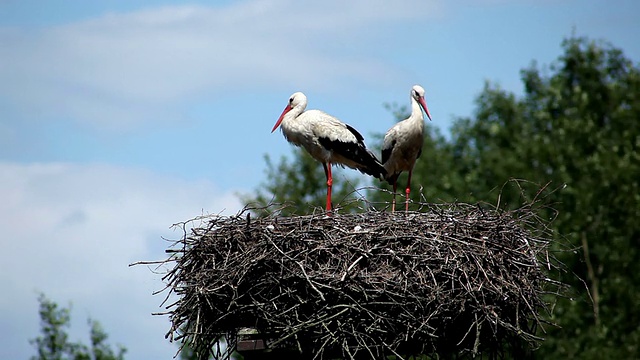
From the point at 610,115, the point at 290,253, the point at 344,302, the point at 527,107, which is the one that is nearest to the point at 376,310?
the point at 344,302

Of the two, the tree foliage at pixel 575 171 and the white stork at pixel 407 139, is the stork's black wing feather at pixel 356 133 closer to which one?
the white stork at pixel 407 139

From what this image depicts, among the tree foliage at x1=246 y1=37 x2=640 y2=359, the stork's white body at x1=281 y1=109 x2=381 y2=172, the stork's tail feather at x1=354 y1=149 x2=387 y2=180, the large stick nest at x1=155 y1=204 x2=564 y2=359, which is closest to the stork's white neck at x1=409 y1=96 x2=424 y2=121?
the stork's tail feather at x1=354 y1=149 x2=387 y2=180

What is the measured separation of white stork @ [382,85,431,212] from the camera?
11.3m

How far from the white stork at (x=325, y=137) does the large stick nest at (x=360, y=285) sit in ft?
9.25

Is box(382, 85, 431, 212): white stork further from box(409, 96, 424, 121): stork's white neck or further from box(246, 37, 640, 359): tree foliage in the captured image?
box(246, 37, 640, 359): tree foliage

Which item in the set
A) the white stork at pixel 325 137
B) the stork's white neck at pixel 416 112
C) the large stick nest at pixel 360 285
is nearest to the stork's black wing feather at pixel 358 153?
the white stork at pixel 325 137

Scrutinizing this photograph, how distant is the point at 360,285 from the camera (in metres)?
7.39

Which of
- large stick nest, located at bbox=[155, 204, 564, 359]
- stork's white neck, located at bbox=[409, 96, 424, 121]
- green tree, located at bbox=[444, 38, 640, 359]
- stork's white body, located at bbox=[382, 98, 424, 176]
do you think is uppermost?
green tree, located at bbox=[444, 38, 640, 359]

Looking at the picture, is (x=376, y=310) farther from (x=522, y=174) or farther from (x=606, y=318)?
(x=522, y=174)

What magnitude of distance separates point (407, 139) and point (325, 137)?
0.93 m

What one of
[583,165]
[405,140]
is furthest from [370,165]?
[583,165]

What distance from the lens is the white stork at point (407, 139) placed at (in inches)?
445

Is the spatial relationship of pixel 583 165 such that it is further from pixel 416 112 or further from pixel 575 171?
pixel 416 112

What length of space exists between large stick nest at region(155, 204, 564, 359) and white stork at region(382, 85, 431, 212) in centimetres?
317
